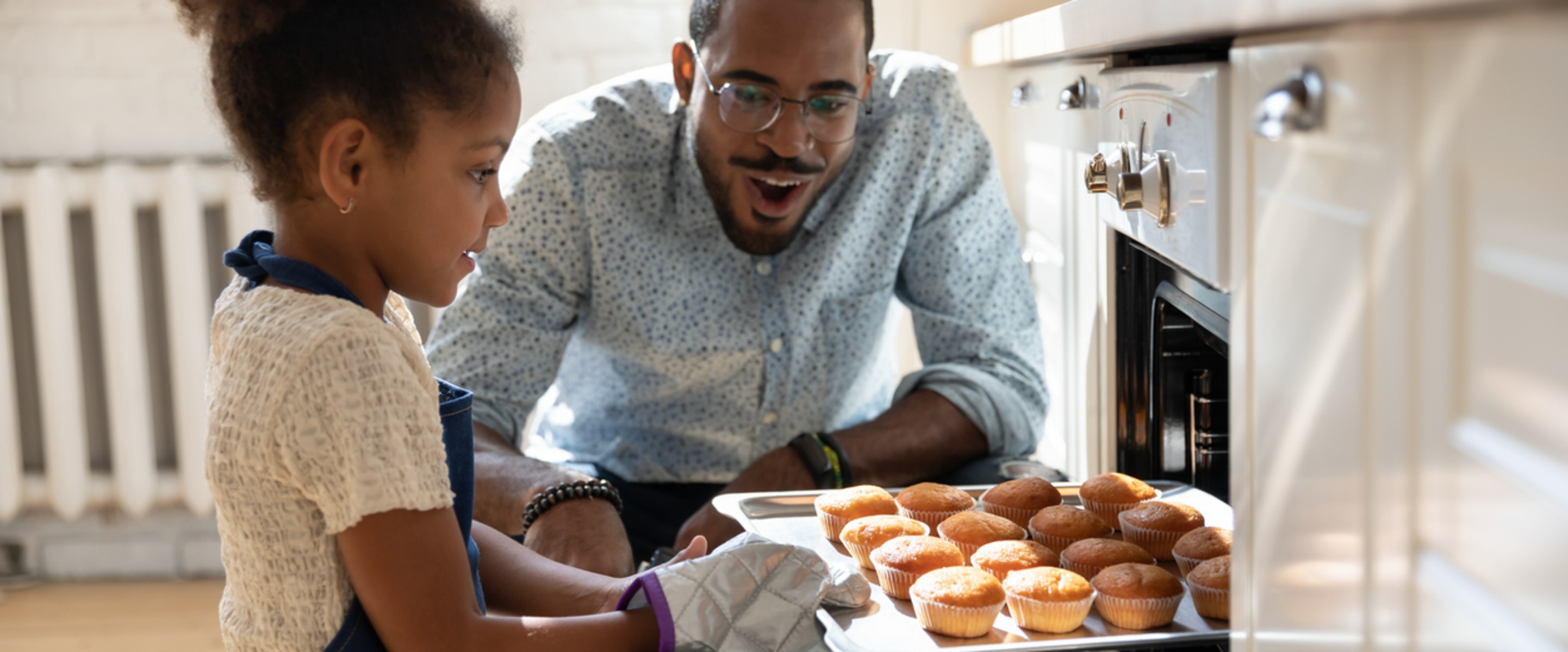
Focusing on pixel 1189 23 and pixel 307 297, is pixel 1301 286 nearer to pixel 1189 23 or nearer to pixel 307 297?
pixel 1189 23

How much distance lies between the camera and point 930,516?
3.70ft

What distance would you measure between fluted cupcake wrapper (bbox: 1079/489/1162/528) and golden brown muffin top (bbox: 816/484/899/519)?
17cm

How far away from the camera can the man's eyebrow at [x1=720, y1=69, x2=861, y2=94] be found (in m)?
1.48

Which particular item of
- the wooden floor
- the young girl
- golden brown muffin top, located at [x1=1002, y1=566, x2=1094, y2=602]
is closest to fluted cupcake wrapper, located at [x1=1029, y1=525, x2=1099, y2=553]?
golden brown muffin top, located at [x1=1002, y1=566, x2=1094, y2=602]

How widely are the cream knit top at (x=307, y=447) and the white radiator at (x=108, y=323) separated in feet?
6.00

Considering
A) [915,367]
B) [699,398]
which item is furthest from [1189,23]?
[915,367]

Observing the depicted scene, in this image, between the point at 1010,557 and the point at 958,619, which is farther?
the point at 1010,557

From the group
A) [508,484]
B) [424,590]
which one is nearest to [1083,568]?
[424,590]

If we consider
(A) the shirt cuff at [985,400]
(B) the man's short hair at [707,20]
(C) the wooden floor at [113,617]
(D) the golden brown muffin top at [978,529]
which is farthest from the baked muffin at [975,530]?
(C) the wooden floor at [113,617]

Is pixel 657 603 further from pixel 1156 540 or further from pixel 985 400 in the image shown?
pixel 985 400

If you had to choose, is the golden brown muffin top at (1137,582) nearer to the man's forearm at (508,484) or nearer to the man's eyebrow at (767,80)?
the man's forearm at (508,484)

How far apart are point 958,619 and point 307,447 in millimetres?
423

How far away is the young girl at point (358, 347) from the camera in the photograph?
786 millimetres

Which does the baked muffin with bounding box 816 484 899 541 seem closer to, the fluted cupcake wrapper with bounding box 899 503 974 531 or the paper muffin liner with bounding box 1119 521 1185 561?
the fluted cupcake wrapper with bounding box 899 503 974 531
